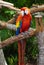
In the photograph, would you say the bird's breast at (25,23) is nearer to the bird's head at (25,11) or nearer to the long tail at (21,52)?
the bird's head at (25,11)

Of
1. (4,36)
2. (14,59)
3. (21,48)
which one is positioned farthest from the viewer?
(14,59)

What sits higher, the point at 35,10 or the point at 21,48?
the point at 35,10

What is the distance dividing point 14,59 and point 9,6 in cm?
154

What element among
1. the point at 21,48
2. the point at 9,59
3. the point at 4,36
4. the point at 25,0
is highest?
the point at 25,0

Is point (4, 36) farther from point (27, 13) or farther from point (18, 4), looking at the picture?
point (27, 13)

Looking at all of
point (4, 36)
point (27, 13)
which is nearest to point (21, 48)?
point (27, 13)

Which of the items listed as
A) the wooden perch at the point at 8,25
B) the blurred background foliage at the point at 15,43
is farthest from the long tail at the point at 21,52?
the blurred background foliage at the point at 15,43

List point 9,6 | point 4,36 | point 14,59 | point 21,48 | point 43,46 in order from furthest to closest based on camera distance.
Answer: point 14,59, point 4,36, point 9,6, point 21,48, point 43,46

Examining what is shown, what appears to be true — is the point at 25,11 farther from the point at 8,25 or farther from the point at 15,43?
the point at 15,43

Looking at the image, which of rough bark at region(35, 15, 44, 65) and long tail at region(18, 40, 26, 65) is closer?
rough bark at region(35, 15, 44, 65)

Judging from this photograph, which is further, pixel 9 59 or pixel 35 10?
pixel 9 59

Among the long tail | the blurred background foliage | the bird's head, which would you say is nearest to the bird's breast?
the bird's head

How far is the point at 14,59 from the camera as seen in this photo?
11.6 ft

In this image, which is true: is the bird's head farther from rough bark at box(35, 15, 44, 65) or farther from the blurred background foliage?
the blurred background foliage
